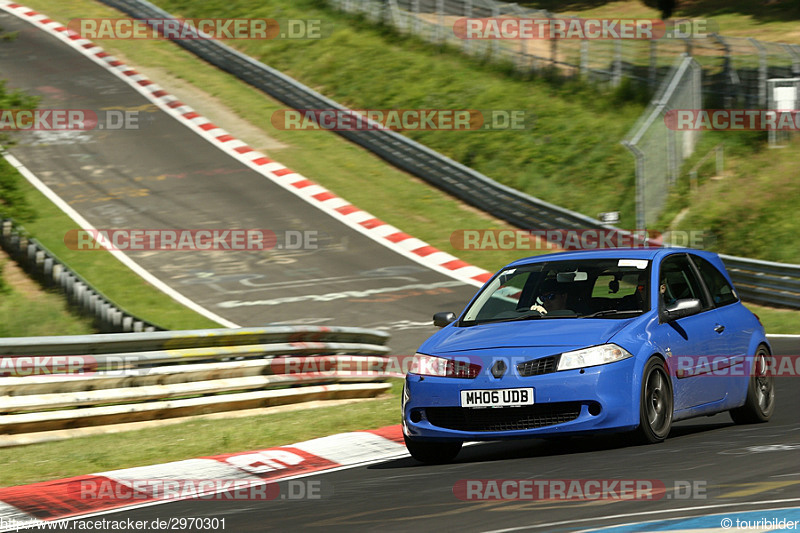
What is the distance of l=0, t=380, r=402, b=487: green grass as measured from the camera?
28.1 feet

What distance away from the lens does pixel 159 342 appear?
35.3 ft

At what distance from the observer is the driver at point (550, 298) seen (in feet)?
28.2

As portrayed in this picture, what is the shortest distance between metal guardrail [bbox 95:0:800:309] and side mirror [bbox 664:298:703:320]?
1182cm

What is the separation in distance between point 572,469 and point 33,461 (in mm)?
4233

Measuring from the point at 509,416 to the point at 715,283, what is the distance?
276 centimetres

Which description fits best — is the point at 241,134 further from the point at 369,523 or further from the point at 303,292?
the point at 369,523

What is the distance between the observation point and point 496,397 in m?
7.65

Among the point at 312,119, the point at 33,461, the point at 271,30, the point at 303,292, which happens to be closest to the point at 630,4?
the point at 271,30

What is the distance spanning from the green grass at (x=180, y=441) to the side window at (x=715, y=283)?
3.21 meters

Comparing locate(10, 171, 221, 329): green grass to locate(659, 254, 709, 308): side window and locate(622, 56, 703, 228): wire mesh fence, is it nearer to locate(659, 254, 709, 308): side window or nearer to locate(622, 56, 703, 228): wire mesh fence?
locate(622, 56, 703, 228): wire mesh fence

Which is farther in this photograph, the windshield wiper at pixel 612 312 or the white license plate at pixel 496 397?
the windshield wiper at pixel 612 312

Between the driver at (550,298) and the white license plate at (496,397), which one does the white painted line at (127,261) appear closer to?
the driver at (550,298)

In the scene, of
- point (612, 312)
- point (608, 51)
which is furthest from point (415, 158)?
point (612, 312)

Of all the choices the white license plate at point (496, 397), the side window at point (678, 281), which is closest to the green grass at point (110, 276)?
the side window at point (678, 281)
